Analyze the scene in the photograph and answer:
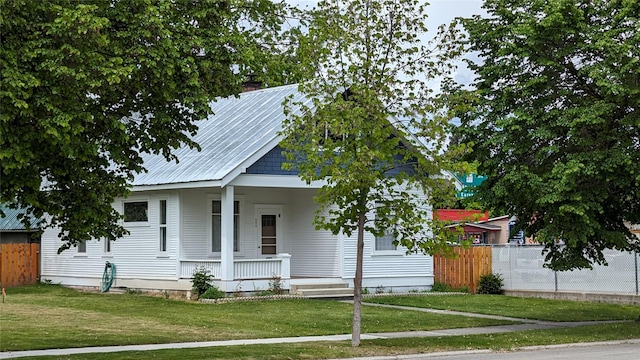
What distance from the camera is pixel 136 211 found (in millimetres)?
30750

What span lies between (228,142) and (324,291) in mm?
5593

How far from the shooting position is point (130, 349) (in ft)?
54.3

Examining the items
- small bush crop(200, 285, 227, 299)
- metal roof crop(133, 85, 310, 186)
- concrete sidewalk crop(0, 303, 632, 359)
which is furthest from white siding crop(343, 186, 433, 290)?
concrete sidewalk crop(0, 303, 632, 359)

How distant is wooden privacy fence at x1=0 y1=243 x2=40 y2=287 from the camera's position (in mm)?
34250

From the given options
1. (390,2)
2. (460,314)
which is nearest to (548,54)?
(390,2)

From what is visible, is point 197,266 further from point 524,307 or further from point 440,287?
point 524,307

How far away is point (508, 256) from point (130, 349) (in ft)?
57.8

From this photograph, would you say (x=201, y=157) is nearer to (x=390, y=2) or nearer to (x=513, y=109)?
(x=513, y=109)

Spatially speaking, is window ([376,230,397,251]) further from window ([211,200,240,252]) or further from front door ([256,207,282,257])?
window ([211,200,240,252])

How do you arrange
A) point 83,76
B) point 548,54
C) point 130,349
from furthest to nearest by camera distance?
point 548,54 → point 130,349 → point 83,76

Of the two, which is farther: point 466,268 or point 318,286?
point 466,268

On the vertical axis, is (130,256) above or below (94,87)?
below

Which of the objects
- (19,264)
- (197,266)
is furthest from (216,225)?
(19,264)

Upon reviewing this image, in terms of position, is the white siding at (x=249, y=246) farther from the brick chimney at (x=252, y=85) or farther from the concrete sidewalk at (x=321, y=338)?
the brick chimney at (x=252, y=85)
